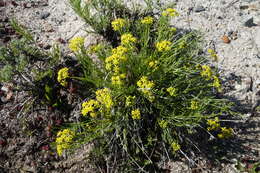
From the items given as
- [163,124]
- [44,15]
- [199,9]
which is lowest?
[163,124]

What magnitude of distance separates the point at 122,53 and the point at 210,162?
206 cm

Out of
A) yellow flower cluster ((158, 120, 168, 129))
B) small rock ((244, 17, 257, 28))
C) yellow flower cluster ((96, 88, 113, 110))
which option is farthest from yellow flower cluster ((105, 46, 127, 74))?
small rock ((244, 17, 257, 28))

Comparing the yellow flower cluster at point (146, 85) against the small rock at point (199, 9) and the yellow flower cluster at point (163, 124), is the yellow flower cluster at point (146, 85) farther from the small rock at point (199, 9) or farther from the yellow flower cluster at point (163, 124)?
the small rock at point (199, 9)

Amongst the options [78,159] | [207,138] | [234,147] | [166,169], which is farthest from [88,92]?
[234,147]

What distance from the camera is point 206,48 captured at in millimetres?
4324

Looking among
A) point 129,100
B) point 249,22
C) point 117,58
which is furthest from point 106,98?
point 249,22

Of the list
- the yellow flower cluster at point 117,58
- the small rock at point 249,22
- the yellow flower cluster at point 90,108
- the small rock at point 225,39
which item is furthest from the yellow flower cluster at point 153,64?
the small rock at point 249,22

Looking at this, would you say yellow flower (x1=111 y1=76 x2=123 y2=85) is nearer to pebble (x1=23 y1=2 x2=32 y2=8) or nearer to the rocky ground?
the rocky ground

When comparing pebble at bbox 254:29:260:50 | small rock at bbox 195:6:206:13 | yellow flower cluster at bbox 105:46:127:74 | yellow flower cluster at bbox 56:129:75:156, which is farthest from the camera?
small rock at bbox 195:6:206:13

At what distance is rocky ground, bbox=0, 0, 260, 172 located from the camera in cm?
334

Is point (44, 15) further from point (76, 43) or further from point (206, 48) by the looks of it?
point (206, 48)

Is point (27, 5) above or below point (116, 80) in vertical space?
above

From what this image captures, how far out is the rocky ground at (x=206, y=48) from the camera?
11.0 feet

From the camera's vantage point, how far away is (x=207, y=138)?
3.55 metres
